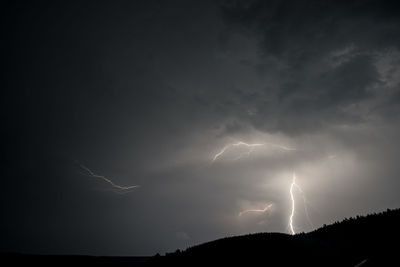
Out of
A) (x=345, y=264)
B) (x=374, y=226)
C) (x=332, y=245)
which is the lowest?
(x=345, y=264)

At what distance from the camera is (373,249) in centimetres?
1509

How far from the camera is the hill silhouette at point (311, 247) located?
47.7 feet

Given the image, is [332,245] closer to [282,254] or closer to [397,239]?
[397,239]

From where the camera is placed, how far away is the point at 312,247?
55.6ft

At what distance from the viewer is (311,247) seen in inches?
666

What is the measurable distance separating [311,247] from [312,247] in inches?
3.7

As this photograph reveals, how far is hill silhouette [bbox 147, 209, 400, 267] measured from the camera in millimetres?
14539

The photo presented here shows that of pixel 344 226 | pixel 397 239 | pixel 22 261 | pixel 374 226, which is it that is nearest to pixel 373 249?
pixel 397 239

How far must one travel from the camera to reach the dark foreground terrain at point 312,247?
14539mm

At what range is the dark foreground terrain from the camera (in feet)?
47.7

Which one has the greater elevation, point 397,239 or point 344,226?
point 344,226

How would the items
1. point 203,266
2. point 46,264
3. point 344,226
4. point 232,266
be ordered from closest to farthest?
1. point 232,266
2. point 203,266
3. point 344,226
4. point 46,264

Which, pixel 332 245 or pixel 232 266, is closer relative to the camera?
pixel 232 266

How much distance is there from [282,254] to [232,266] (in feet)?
11.3
